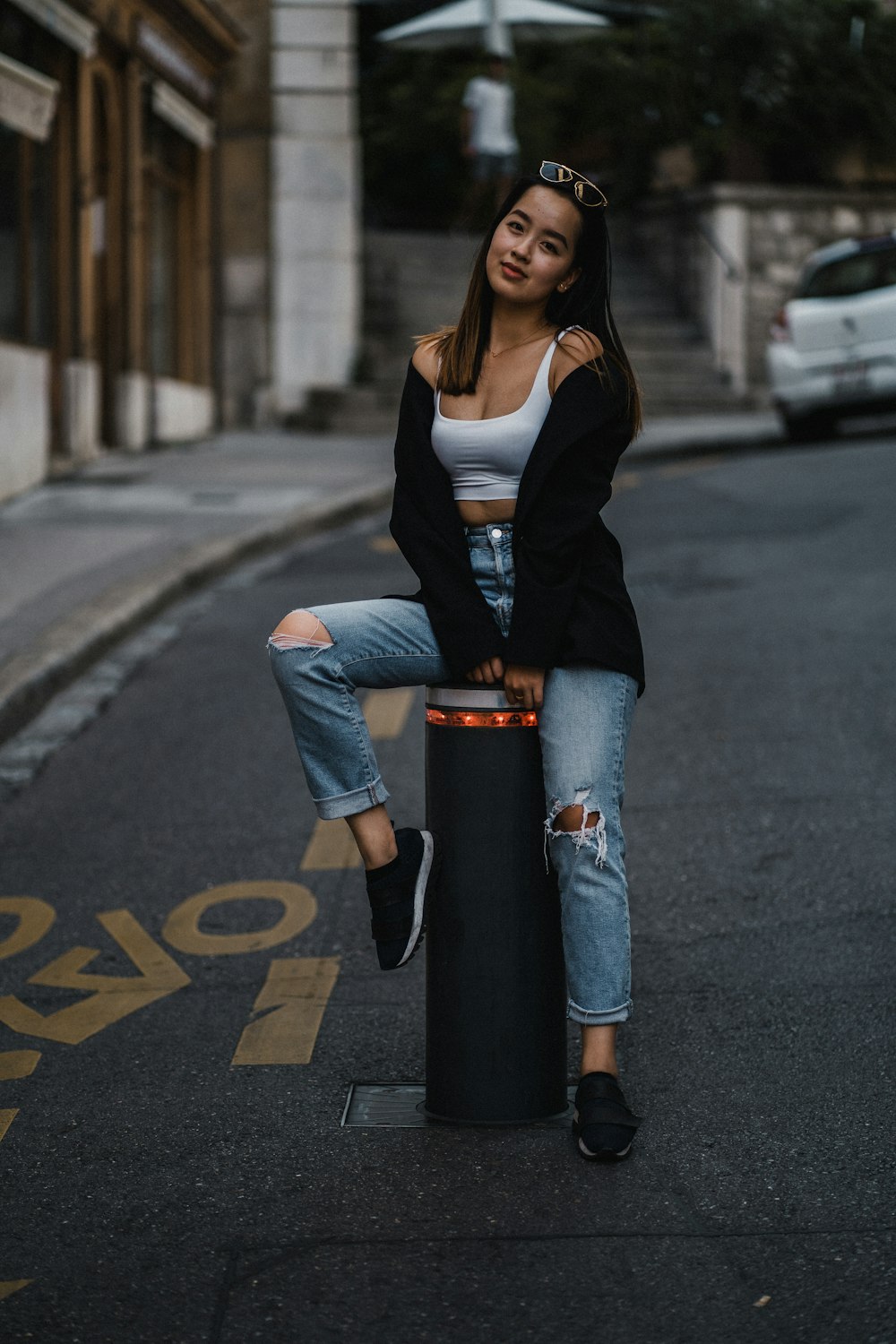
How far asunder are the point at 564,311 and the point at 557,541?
0.48 m

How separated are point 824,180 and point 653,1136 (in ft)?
65.5

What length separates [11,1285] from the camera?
2820mm

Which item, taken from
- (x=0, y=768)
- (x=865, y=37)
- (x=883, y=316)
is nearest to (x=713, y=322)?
(x=865, y=37)

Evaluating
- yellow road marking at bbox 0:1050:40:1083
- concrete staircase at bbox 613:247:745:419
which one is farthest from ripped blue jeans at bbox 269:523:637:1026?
concrete staircase at bbox 613:247:745:419

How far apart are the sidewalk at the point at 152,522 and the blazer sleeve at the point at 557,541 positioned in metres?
3.73

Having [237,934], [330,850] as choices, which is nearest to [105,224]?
[330,850]

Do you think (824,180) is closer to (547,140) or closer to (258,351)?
(547,140)

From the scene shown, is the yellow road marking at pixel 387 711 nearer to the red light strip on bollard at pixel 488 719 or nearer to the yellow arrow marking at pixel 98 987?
the yellow arrow marking at pixel 98 987

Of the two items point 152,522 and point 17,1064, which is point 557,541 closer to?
point 17,1064

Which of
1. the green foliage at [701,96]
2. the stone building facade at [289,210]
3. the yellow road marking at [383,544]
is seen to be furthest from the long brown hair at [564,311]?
the green foliage at [701,96]

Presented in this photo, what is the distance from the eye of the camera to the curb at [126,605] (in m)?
6.98

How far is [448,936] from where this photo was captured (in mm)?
3396

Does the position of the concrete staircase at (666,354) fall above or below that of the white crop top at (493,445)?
above

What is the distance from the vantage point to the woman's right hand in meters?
3.29
